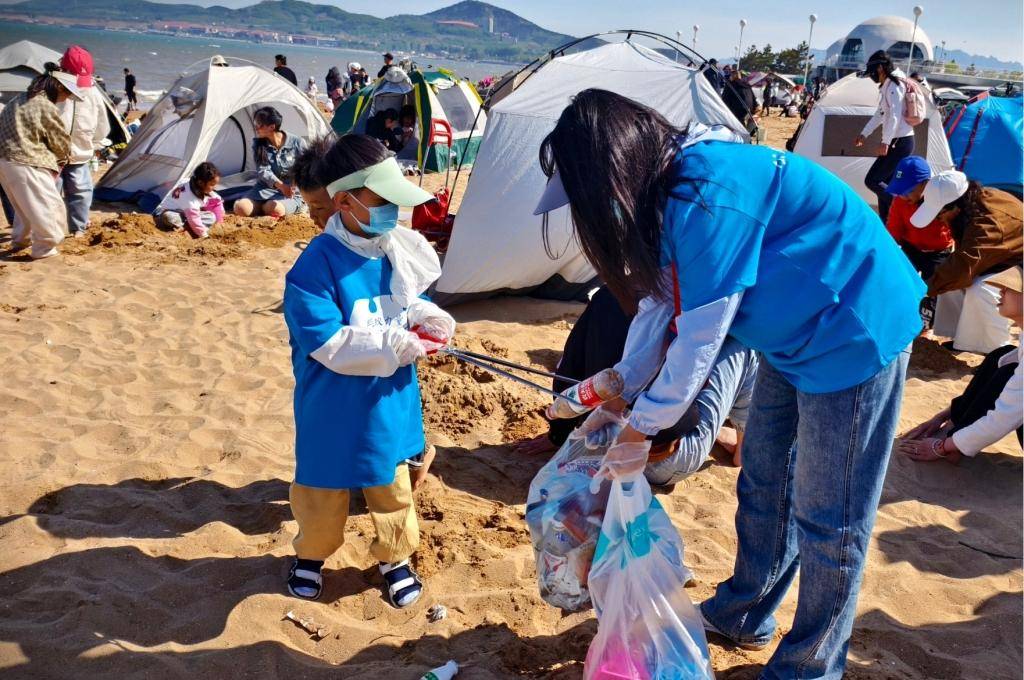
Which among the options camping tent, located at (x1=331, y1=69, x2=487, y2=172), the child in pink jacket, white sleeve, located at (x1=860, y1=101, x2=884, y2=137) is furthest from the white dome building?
the child in pink jacket

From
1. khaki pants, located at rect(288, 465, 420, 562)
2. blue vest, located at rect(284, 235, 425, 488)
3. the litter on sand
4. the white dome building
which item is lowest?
the litter on sand

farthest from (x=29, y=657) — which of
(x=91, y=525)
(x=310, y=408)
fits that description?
(x=310, y=408)

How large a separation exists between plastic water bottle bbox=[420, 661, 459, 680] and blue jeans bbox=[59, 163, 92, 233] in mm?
6861

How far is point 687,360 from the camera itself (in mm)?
1773

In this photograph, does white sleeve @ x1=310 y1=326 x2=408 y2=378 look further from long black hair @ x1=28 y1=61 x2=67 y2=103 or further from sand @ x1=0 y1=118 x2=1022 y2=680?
long black hair @ x1=28 y1=61 x2=67 y2=103

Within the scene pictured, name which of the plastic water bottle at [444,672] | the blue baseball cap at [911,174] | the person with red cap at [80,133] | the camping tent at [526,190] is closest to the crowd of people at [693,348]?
the plastic water bottle at [444,672]

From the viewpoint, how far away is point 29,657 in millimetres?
2443

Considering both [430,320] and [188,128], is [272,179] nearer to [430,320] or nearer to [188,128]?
[188,128]

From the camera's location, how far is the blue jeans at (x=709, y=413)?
10.7 ft

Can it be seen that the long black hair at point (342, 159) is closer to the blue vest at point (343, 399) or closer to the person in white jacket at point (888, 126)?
the blue vest at point (343, 399)

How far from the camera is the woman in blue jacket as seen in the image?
1.70 m

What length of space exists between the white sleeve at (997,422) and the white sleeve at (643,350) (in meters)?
2.22

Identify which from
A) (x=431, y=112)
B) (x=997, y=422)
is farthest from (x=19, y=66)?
(x=997, y=422)

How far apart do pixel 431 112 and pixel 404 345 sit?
911 centimetres
